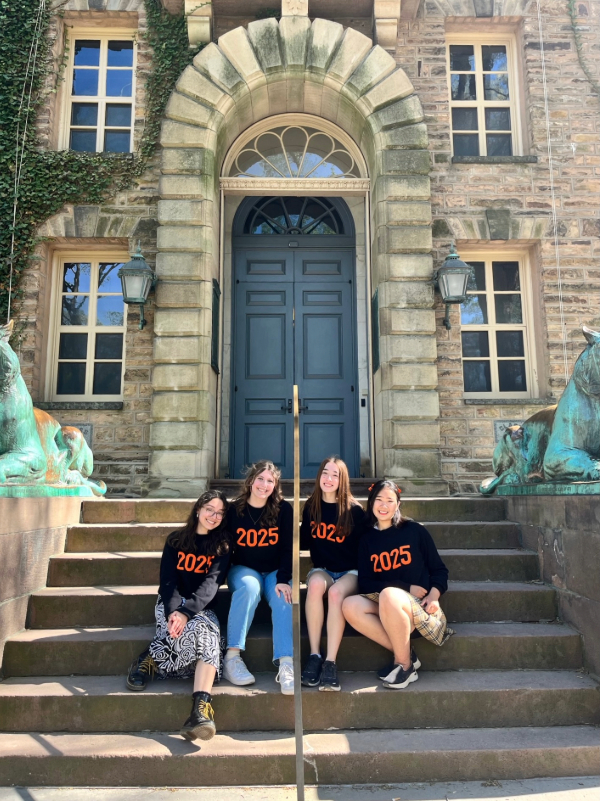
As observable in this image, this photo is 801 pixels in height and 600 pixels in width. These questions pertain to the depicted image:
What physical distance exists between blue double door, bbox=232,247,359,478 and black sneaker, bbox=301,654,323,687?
4564mm

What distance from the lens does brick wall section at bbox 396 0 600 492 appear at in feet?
26.5

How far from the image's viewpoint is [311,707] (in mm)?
3469

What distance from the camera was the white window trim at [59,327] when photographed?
8.20m

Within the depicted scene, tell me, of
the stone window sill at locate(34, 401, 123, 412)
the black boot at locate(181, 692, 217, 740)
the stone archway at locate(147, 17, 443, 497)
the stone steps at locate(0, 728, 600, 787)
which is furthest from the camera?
the stone window sill at locate(34, 401, 123, 412)

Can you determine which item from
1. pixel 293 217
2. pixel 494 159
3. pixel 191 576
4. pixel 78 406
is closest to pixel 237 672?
pixel 191 576

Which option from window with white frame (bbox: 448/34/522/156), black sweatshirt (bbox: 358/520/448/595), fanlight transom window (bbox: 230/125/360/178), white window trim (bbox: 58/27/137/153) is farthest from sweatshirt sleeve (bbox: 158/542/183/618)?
window with white frame (bbox: 448/34/522/156)

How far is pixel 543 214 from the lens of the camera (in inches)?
328

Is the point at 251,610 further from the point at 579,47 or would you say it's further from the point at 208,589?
the point at 579,47

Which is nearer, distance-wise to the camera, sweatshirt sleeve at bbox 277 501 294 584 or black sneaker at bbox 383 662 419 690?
black sneaker at bbox 383 662 419 690

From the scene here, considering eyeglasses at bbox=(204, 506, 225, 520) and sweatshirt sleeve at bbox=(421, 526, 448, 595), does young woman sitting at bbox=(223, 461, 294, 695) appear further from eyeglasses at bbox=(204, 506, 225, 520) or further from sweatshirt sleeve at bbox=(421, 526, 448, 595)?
sweatshirt sleeve at bbox=(421, 526, 448, 595)

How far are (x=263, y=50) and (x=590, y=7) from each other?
4.70 meters

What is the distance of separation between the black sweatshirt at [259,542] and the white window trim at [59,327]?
14.7 ft

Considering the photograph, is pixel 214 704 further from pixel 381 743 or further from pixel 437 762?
pixel 437 762

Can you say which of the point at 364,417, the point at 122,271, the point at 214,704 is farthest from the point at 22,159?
the point at 214,704
